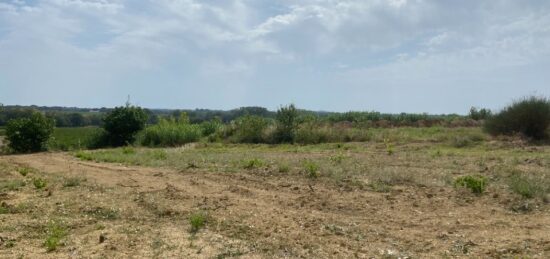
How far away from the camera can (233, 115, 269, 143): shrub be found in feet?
78.6

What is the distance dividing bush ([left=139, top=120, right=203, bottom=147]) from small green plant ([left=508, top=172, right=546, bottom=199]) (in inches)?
695

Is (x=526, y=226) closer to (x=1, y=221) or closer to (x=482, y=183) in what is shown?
(x=482, y=183)

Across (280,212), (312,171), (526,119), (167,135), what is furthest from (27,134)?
(526,119)

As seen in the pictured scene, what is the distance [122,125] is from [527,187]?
2050 centimetres

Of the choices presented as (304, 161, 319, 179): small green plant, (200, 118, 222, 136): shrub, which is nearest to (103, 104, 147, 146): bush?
(200, 118, 222, 136): shrub

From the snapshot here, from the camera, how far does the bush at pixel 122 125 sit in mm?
24766

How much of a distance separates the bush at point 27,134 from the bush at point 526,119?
18687 mm

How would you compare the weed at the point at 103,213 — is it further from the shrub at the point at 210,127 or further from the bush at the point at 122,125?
the shrub at the point at 210,127

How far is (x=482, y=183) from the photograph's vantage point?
8.22 meters

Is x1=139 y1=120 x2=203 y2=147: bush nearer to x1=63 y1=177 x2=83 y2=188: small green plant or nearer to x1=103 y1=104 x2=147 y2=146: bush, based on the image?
x1=103 y1=104 x2=147 y2=146: bush

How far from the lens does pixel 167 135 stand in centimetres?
2416

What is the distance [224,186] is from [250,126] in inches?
592

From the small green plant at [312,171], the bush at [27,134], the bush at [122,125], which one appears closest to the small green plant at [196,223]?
the small green plant at [312,171]

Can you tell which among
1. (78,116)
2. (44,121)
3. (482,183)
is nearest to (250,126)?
(44,121)
